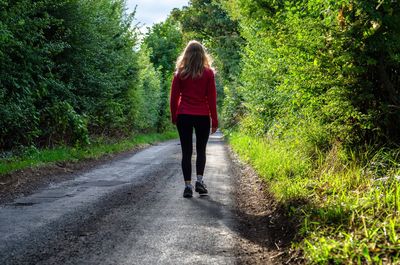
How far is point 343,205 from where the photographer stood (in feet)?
13.9

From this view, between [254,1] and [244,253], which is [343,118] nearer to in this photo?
[244,253]

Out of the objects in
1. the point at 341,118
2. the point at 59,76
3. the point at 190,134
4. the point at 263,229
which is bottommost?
the point at 263,229

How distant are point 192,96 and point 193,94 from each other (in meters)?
0.03

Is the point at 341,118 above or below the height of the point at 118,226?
above

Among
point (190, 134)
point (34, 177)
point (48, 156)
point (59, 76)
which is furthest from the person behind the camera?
point (59, 76)

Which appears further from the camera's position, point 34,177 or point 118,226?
point 34,177

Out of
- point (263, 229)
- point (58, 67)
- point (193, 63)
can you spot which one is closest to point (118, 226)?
point (263, 229)

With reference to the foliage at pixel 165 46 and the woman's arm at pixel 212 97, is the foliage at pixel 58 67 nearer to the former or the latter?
the woman's arm at pixel 212 97

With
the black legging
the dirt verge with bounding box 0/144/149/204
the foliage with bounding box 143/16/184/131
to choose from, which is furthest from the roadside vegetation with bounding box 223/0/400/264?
the foliage with bounding box 143/16/184/131

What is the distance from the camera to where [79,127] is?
12.1 metres

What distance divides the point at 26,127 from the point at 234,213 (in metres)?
6.98

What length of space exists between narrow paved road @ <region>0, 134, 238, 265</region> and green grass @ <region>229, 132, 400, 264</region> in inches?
30.2

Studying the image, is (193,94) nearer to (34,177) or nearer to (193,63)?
(193,63)

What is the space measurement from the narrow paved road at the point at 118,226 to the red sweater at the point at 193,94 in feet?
4.22
